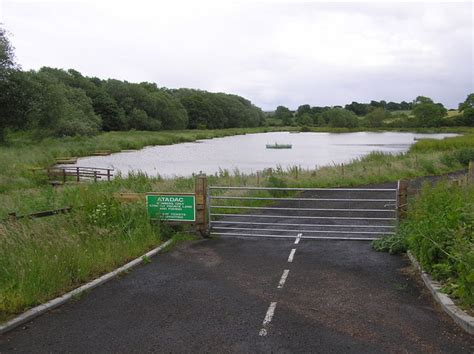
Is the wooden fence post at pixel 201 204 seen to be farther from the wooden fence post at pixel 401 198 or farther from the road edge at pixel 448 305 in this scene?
the road edge at pixel 448 305

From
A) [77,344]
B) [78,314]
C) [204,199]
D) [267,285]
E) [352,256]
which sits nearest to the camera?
[77,344]

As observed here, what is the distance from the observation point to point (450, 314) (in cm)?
630

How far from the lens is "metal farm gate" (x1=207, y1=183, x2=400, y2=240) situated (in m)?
11.6

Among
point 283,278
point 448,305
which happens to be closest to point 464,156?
point 283,278

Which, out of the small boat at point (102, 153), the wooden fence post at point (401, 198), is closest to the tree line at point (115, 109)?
the small boat at point (102, 153)

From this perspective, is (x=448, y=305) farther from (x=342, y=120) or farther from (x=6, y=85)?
(x=342, y=120)

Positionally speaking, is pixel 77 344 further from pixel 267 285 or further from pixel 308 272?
pixel 308 272

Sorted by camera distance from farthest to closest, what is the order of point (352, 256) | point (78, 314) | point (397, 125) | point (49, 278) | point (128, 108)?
point (397, 125)
point (128, 108)
point (352, 256)
point (49, 278)
point (78, 314)

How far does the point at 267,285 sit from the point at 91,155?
174ft

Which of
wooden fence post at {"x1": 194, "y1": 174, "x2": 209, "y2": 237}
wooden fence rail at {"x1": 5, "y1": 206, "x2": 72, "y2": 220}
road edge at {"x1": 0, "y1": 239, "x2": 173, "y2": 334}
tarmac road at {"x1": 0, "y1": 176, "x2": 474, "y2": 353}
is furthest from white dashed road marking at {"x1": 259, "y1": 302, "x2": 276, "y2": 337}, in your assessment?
wooden fence rail at {"x1": 5, "y1": 206, "x2": 72, "y2": 220}

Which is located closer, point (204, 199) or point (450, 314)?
point (450, 314)

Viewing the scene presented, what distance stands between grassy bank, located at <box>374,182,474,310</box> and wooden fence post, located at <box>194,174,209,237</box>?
12.8 feet

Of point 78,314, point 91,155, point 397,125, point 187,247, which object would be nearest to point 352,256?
point 187,247

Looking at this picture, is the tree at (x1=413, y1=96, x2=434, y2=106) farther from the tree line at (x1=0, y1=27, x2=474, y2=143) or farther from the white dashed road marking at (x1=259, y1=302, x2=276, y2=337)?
the white dashed road marking at (x1=259, y1=302, x2=276, y2=337)
